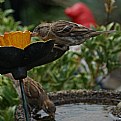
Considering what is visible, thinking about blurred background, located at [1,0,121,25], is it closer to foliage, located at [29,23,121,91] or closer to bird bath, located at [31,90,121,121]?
foliage, located at [29,23,121,91]

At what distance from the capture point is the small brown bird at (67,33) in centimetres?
134

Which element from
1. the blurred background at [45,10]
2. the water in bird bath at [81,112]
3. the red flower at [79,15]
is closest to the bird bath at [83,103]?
the water in bird bath at [81,112]

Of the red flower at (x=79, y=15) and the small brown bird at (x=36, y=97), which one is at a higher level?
the red flower at (x=79, y=15)

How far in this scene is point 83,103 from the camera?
5.68 ft

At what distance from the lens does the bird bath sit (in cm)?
162

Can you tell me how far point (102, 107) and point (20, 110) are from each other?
268mm

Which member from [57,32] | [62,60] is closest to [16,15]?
[62,60]

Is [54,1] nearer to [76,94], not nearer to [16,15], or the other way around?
[16,15]

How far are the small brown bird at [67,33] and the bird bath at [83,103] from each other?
1.09 feet

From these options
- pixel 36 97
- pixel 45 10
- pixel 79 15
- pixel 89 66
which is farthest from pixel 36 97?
pixel 45 10

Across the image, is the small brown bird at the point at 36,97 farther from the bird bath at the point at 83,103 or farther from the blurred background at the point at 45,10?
the blurred background at the point at 45,10

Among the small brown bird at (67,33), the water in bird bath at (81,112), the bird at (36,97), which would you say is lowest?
the water in bird bath at (81,112)

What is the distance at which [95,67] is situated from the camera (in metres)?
2.51

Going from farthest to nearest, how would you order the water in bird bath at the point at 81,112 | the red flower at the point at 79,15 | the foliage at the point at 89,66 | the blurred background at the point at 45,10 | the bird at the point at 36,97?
the blurred background at the point at 45,10 < the red flower at the point at 79,15 < the foliage at the point at 89,66 < the water in bird bath at the point at 81,112 < the bird at the point at 36,97
